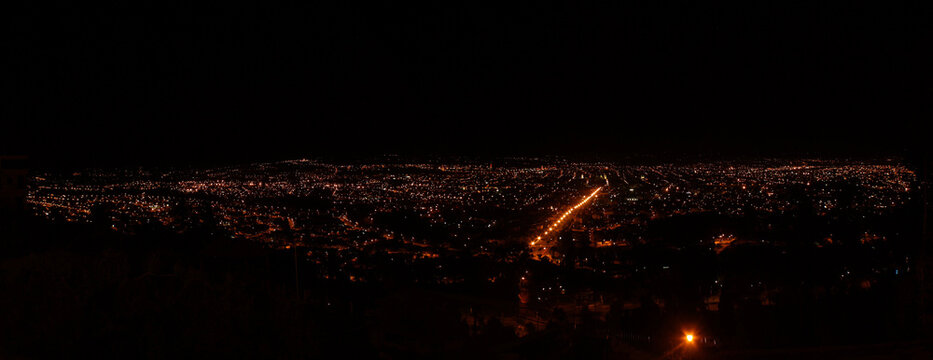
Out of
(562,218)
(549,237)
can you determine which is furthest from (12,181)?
(562,218)

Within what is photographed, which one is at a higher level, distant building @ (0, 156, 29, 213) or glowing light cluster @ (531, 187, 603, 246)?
distant building @ (0, 156, 29, 213)

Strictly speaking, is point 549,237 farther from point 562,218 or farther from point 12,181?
point 12,181

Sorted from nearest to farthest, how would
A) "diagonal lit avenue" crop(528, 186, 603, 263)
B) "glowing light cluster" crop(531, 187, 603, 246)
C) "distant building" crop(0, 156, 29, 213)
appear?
"distant building" crop(0, 156, 29, 213), "diagonal lit avenue" crop(528, 186, 603, 263), "glowing light cluster" crop(531, 187, 603, 246)

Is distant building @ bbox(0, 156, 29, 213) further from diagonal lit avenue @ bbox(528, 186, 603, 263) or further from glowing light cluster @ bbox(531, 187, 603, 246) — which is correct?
glowing light cluster @ bbox(531, 187, 603, 246)

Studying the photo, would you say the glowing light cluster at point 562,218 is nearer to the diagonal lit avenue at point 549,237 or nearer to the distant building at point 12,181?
the diagonal lit avenue at point 549,237

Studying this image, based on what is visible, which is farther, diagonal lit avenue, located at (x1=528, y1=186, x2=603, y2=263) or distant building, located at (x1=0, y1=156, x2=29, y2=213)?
diagonal lit avenue, located at (x1=528, y1=186, x2=603, y2=263)

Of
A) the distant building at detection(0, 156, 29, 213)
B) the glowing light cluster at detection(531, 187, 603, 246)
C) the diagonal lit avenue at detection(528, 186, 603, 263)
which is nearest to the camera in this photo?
the distant building at detection(0, 156, 29, 213)

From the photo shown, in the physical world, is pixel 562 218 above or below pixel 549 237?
below

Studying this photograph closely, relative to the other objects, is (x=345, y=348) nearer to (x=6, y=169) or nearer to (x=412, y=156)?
(x=6, y=169)

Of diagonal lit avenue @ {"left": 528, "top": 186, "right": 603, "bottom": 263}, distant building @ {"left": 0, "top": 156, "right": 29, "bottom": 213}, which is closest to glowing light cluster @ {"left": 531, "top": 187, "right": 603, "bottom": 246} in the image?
diagonal lit avenue @ {"left": 528, "top": 186, "right": 603, "bottom": 263}
